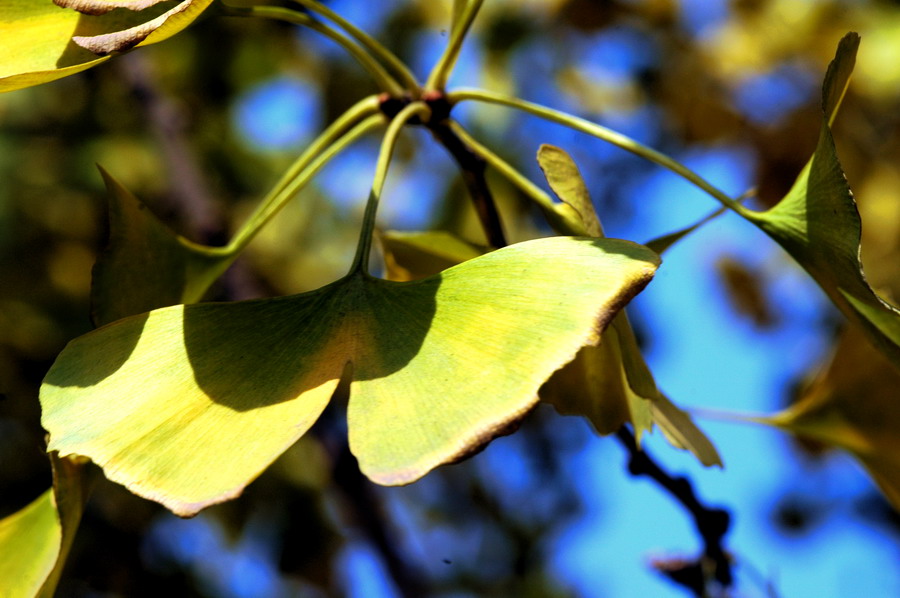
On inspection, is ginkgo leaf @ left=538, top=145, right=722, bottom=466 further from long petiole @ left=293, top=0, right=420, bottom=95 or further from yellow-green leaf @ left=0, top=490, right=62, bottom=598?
yellow-green leaf @ left=0, top=490, right=62, bottom=598

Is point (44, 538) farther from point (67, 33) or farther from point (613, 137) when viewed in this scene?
point (613, 137)

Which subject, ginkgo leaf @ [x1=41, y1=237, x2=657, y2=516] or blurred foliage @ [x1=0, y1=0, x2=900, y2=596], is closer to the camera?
ginkgo leaf @ [x1=41, y1=237, x2=657, y2=516]

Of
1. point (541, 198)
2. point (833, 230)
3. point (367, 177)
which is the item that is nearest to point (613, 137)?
point (541, 198)

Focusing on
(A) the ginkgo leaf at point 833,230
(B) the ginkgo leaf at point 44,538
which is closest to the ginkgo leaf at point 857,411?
(A) the ginkgo leaf at point 833,230

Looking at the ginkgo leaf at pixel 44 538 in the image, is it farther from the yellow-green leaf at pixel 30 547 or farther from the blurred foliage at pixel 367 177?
the blurred foliage at pixel 367 177

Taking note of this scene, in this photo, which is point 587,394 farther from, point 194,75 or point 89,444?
point 194,75

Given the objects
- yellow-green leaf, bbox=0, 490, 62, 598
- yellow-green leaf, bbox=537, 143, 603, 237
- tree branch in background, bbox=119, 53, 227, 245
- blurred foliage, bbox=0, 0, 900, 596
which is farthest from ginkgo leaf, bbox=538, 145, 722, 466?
blurred foliage, bbox=0, 0, 900, 596
